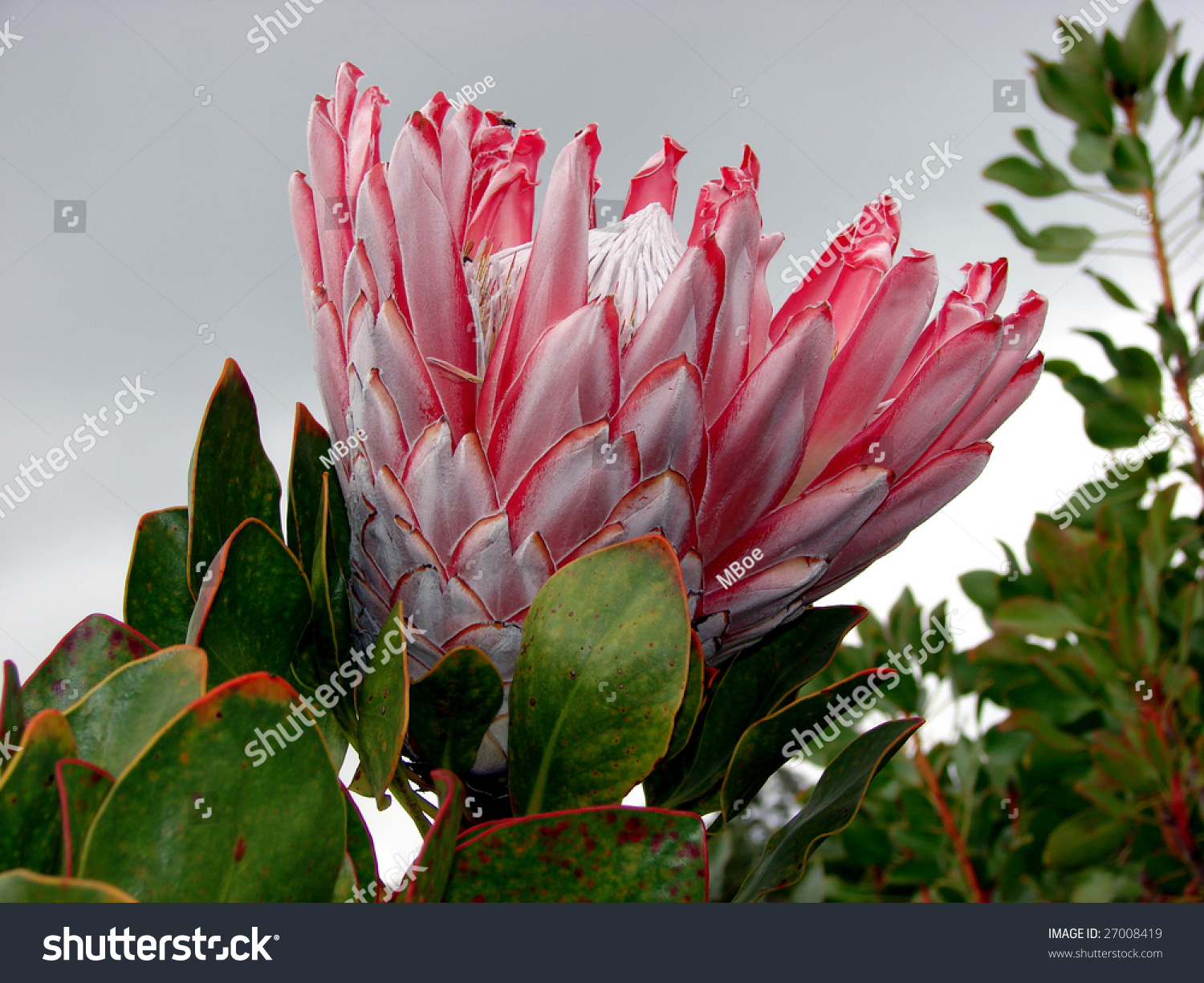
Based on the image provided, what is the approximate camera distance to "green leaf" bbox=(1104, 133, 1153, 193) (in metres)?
1.59

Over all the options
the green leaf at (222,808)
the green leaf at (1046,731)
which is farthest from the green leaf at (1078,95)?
the green leaf at (222,808)

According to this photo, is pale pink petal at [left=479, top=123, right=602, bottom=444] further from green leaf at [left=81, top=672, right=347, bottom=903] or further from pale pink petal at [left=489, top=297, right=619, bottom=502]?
green leaf at [left=81, top=672, right=347, bottom=903]

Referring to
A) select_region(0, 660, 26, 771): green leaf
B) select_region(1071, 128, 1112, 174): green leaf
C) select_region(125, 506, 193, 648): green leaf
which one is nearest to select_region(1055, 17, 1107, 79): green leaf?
select_region(1071, 128, 1112, 174): green leaf

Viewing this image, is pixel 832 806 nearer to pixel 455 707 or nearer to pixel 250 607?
pixel 455 707

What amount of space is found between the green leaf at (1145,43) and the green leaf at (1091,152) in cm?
13

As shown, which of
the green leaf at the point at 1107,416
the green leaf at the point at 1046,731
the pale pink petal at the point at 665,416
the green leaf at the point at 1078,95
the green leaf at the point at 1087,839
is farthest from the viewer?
the green leaf at the point at 1078,95

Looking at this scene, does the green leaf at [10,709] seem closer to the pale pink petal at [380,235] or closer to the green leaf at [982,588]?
the pale pink petal at [380,235]

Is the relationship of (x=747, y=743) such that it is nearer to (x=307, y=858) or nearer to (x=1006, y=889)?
(x=307, y=858)

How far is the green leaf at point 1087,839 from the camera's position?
1.38m

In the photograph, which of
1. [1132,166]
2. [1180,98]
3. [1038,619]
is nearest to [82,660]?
[1038,619]

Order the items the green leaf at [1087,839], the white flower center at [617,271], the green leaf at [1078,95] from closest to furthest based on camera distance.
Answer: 1. the white flower center at [617,271]
2. the green leaf at [1087,839]
3. the green leaf at [1078,95]

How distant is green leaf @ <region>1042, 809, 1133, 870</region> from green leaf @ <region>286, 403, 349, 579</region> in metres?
1.33

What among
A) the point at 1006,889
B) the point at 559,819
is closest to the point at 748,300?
the point at 559,819

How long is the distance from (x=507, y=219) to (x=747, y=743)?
0.33m
